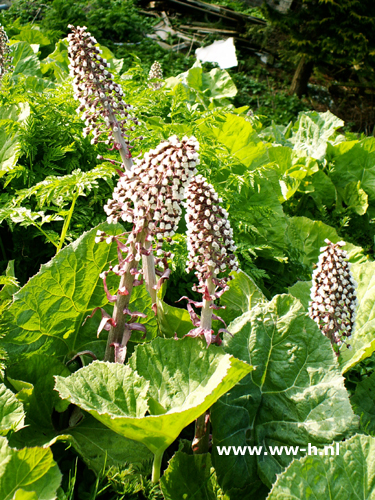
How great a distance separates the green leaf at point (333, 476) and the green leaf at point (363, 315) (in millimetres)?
668

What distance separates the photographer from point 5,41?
4098 millimetres

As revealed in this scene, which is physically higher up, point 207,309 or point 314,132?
point 207,309

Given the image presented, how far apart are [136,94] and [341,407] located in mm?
2850

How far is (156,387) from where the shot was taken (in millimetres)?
1789

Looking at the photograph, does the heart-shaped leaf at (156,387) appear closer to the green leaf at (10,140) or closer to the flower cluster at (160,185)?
the flower cluster at (160,185)

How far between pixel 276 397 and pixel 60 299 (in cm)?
105

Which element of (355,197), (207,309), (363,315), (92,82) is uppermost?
(92,82)

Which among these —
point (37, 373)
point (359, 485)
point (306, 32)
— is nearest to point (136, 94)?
point (37, 373)

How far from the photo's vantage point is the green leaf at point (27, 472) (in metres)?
1.47

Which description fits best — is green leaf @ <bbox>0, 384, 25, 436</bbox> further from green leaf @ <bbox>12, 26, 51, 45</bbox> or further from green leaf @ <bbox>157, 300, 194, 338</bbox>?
green leaf @ <bbox>12, 26, 51, 45</bbox>

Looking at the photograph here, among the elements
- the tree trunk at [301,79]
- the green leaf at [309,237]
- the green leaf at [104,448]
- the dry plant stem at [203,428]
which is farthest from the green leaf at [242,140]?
the tree trunk at [301,79]

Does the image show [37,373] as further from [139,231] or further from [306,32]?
[306,32]

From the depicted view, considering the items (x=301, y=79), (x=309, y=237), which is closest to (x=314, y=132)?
(x=309, y=237)

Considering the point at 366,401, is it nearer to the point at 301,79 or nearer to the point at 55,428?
the point at 55,428
